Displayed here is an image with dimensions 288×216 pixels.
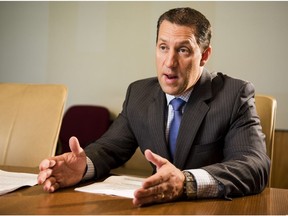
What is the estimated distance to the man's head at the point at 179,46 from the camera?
5.51ft

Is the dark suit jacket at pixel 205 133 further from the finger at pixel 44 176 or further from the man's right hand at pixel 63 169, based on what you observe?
the finger at pixel 44 176

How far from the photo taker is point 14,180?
1.41 metres

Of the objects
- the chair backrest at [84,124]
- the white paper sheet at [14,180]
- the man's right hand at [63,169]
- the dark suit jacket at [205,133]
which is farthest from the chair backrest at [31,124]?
the chair backrest at [84,124]

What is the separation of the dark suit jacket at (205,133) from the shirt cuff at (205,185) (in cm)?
5

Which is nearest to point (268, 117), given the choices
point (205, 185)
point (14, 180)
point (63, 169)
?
point (205, 185)

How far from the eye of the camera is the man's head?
1.68 metres

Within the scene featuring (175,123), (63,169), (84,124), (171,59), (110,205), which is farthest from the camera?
(84,124)

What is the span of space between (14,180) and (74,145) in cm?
25

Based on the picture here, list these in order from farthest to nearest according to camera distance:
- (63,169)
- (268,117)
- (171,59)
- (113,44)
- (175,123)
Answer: (113,44), (268,117), (175,123), (171,59), (63,169)

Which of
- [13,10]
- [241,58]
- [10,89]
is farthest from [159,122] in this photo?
[13,10]

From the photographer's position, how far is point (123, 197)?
4.00 ft

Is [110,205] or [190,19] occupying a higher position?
[190,19]

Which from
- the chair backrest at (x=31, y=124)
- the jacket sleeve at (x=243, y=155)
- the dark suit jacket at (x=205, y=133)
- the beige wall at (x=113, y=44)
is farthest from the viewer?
the beige wall at (x=113, y=44)

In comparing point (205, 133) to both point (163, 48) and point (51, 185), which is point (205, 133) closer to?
point (163, 48)
